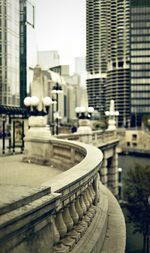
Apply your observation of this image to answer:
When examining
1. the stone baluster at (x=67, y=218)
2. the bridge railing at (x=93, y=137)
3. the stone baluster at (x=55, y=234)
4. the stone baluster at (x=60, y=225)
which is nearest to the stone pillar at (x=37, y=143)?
the bridge railing at (x=93, y=137)

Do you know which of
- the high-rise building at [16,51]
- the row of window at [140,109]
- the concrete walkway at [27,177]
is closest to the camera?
the concrete walkway at [27,177]

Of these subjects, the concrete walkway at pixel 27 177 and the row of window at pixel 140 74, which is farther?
the row of window at pixel 140 74

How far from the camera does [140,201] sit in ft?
90.6

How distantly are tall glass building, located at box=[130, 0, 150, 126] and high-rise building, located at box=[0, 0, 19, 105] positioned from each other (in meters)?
39.6

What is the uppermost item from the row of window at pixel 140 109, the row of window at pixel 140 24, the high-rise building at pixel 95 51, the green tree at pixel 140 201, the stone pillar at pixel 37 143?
the row of window at pixel 140 24

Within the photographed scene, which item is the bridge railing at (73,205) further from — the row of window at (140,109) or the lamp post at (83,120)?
the row of window at (140,109)

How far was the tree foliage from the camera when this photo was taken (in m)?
25.9

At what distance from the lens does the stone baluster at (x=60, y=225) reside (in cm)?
432

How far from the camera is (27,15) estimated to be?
4018 inches

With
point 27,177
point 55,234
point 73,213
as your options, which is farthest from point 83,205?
point 27,177

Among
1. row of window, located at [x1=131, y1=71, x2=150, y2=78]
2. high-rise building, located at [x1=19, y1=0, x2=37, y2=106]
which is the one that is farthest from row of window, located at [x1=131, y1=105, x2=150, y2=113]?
high-rise building, located at [x1=19, y1=0, x2=37, y2=106]

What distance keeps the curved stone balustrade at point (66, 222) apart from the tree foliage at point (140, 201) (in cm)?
1957

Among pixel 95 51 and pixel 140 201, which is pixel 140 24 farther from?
pixel 140 201

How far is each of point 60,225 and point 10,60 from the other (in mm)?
101547
